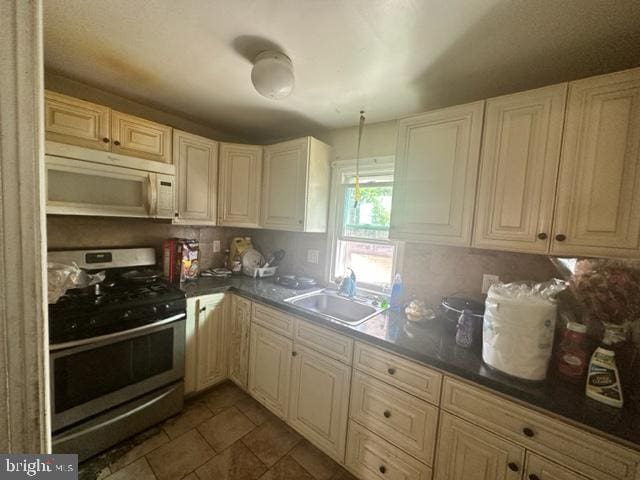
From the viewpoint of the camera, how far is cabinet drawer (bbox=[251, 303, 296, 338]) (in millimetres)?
1699

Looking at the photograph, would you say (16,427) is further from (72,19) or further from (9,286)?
(72,19)

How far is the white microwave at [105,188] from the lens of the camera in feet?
4.80

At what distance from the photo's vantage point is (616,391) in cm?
90

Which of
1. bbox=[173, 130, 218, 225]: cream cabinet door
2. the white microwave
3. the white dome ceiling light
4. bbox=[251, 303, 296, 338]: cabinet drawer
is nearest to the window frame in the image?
bbox=[251, 303, 296, 338]: cabinet drawer

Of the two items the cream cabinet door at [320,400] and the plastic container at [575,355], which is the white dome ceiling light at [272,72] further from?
the plastic container at [575,355]

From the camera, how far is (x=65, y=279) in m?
1.52

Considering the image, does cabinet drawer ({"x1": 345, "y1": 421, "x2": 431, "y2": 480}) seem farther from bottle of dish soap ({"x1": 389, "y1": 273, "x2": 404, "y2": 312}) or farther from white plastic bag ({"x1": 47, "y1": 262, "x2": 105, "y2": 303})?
white plastic bag ({"x1": 47, "y1": 262, "x2": 105, "y2": 303})

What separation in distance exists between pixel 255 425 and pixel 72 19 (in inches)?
96.5

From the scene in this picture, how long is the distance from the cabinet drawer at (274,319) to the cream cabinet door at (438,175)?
2.90 feet

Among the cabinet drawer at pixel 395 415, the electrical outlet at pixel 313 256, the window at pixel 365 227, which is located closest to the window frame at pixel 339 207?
the window at pixel 365 227

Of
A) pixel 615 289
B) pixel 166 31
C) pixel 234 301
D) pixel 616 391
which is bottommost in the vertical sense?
pixel 234 301

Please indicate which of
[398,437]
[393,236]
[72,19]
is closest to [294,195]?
[393,236]

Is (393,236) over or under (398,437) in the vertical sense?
over

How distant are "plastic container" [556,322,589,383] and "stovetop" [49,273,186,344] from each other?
2.07 metres
